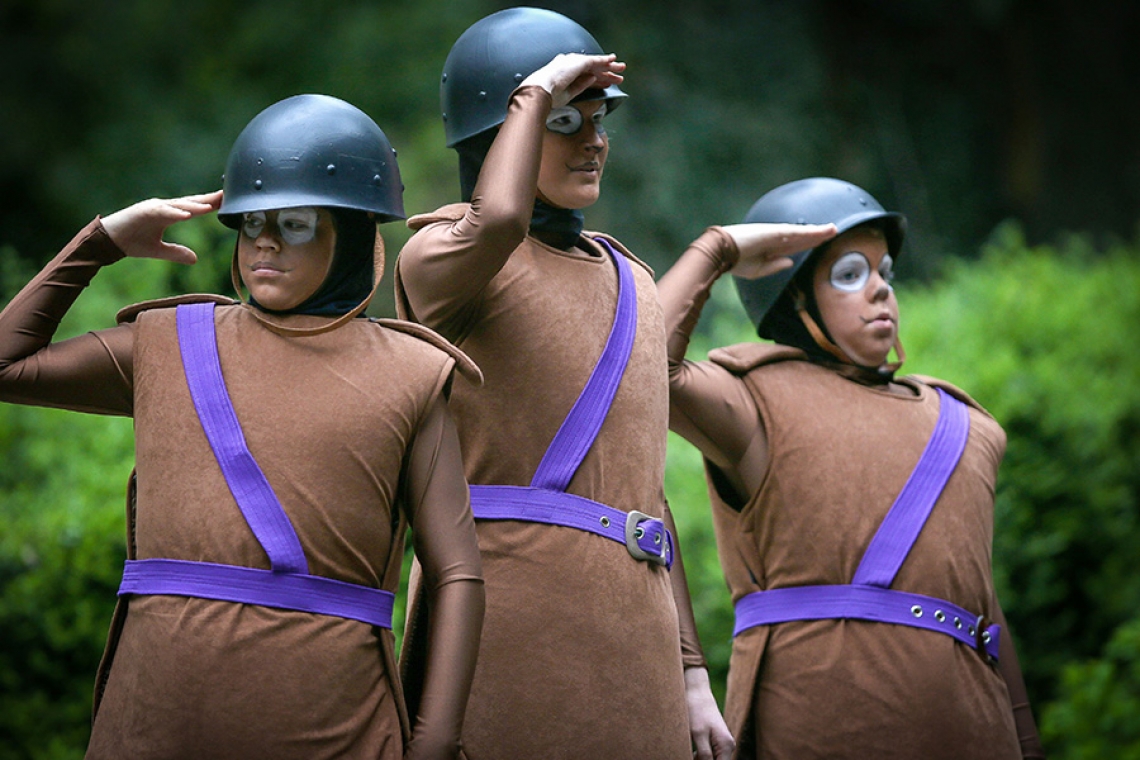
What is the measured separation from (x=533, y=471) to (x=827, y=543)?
41.2 inches

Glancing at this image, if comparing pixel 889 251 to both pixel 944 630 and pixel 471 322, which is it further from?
pixel 471 322

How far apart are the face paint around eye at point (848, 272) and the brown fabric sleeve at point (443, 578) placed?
1.58 m

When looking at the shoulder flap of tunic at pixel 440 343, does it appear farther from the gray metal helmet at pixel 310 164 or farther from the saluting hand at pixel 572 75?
the saluting hand at pixel 572 75

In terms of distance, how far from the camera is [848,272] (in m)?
4.49

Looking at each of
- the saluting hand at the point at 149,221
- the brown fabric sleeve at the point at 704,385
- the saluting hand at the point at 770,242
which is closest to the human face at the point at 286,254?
the saluting hand at the point at 149,221

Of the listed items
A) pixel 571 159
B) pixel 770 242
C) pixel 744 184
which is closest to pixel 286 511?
pixel 571 159

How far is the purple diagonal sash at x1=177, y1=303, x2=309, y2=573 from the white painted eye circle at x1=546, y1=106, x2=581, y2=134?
0.97 metres

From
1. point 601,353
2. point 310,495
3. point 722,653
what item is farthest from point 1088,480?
point 310,495

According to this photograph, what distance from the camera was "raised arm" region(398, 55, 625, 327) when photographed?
11.0 ft

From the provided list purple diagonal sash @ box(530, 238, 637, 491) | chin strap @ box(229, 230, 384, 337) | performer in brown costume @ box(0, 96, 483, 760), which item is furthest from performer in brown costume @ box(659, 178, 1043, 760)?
performer in brown costume @ box(0, 96, 483, 760)

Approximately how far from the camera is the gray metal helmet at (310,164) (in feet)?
10.7

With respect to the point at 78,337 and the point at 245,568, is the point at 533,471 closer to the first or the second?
the point at 245,568

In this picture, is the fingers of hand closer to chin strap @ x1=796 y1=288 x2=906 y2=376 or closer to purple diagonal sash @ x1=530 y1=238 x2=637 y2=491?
purple diagonal sash @ x1=530 y1=238 x2=637 y2=491

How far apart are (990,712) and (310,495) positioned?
6.79 ft
